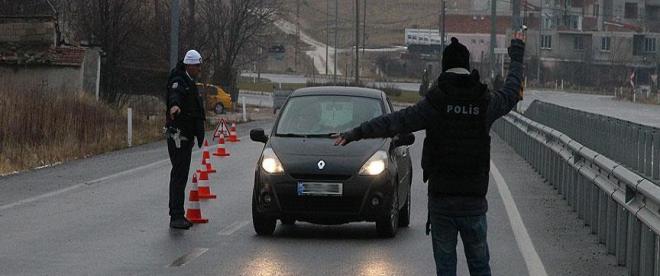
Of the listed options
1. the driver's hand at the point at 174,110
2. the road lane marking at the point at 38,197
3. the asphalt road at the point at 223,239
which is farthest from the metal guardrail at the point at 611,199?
the road lane marking at the point at 38,197

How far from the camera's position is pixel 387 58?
144 metres

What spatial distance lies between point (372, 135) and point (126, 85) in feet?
148

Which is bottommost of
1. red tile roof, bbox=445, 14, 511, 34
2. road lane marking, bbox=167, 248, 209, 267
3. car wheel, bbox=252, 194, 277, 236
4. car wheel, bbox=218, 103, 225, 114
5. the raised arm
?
car wheel, bbox=218, 103, 225, 114

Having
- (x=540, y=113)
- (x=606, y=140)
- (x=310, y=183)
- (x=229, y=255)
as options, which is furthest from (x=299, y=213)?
(x=540, y=113)

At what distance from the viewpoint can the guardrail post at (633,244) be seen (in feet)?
37.9

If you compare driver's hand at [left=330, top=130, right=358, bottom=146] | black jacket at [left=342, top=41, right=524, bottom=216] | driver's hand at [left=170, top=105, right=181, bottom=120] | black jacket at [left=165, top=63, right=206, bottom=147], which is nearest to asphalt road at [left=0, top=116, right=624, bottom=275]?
black jacket at [left=165, top=63, right=206, bottom=147]

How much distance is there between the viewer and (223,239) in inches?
565

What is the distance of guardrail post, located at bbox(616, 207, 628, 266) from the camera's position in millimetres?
12414

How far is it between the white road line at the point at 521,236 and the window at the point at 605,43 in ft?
361

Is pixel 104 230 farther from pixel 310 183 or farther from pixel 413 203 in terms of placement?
pixel 413 203

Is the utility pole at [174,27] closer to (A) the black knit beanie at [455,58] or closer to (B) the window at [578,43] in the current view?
(A) the black knit beanie at [455,58]

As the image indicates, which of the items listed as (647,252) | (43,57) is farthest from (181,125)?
(43,57)

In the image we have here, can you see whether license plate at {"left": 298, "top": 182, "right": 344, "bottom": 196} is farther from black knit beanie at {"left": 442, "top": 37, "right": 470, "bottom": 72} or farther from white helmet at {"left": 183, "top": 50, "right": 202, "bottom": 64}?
black knit beanie at {"left": 442, "top": 37, "right": 470, "bottom": 72}

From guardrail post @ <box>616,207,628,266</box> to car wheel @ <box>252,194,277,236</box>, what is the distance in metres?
3.66
